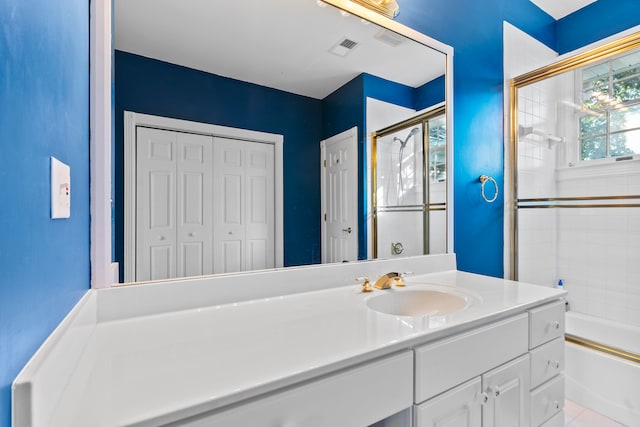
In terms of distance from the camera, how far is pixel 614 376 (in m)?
1.64

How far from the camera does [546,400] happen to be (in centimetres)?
109

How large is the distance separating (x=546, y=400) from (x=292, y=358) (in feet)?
3.43

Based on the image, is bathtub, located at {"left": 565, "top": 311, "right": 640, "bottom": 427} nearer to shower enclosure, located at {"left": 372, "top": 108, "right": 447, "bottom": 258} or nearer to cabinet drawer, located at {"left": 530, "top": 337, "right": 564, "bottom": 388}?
cabinet drawer, located at {"left": 530, "top": 337, "right": 564, "bottom": 388}

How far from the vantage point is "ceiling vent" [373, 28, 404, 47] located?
4.55ft

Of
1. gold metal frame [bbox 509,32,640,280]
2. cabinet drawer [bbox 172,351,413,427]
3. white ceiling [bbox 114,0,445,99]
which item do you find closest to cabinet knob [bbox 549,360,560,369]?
cabinet drawer [bbox 172,351,413,427]

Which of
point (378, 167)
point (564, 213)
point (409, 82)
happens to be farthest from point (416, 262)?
point (564, 213)

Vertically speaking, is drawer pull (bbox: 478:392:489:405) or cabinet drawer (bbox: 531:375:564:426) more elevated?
drawer pull (bbox: 478:392:489:405)

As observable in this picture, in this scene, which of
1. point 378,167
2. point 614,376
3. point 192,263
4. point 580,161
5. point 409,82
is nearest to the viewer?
point 192,263

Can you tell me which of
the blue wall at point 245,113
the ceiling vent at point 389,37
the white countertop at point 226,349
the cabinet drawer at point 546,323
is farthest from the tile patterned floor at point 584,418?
the ceiling vent at point 389,37

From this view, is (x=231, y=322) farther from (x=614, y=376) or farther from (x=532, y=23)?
(x=532, y=23)

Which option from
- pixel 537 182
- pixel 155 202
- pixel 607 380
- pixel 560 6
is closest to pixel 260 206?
pixel 155 202

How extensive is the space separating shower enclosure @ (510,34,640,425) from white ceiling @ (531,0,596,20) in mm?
485

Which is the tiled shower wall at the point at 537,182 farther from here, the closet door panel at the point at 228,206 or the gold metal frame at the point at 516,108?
the closet door panel at the point at 228,206

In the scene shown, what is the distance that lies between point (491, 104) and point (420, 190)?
0.78 m
